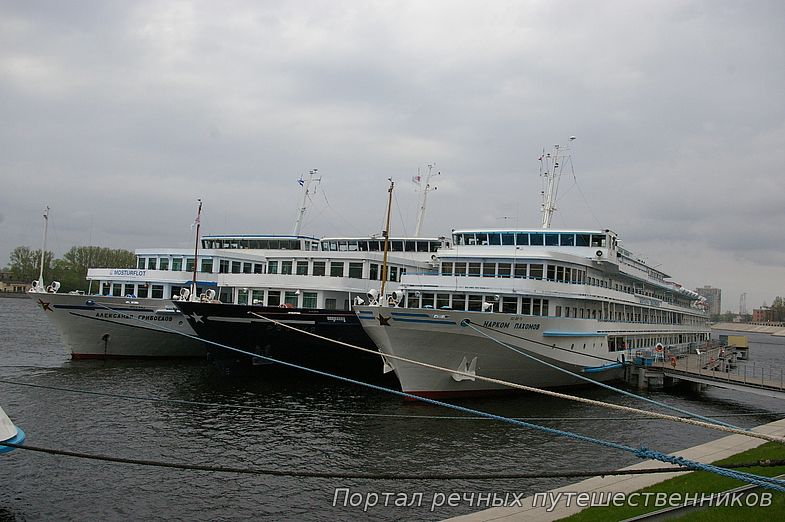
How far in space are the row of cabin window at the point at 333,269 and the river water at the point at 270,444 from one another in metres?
8.86

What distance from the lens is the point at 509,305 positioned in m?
29.5

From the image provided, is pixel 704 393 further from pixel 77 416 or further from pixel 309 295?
pixel 77 416

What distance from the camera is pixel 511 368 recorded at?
28.2m

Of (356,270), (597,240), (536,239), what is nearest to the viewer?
(597,240)

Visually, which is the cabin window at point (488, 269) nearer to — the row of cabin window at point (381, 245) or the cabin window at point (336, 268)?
the cabin window at point (336, 268)

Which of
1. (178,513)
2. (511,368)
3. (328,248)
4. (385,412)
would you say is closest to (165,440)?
(178,513)

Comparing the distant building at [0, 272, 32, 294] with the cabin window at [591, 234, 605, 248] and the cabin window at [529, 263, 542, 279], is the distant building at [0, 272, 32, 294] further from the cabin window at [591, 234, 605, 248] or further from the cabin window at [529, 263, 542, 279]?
the cabin window at [529, 263, 542, 279]

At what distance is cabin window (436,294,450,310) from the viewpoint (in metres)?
30.3

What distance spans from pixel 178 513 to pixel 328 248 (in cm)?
3547

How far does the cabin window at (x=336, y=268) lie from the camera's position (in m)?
40.0

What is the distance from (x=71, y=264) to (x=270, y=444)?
380ft

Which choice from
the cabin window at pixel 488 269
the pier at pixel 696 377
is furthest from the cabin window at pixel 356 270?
the pier at pixel 696 377

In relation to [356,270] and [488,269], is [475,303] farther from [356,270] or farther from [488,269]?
[356,270]

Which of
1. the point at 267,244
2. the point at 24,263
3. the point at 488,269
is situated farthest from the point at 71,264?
the point at 488,269
